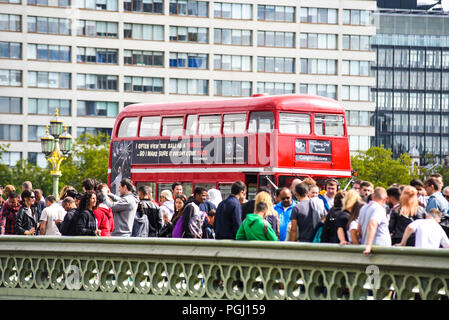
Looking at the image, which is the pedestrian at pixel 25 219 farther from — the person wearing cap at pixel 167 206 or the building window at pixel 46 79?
the building window at pixel 46 79

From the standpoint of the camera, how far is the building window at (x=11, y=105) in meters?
83.6

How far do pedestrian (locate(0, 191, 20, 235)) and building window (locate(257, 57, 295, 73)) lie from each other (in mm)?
72417

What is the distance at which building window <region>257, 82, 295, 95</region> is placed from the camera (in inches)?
3445

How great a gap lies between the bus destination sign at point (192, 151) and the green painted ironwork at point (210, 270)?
40.1 ft

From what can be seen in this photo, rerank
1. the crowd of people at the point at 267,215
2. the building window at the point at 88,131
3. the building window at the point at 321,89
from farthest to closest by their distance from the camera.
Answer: the building window at the point at 321,89 < the building window at the point at 88,131 < the crowd of people at the point at 267,215

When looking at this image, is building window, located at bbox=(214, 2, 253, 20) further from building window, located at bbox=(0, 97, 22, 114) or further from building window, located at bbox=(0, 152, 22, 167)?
building window, located at bbox=(0, 152, 22, 167)

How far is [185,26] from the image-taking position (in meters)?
86.6

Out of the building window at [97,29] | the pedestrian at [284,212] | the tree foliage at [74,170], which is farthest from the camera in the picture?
the building window at [97,29]

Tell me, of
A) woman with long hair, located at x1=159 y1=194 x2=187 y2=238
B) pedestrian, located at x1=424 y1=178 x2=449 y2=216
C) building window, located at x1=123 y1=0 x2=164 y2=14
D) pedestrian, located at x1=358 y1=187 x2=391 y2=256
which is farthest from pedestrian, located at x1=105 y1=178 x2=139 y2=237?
building window, located at x1=123 y1=0 x2=164 y2=14

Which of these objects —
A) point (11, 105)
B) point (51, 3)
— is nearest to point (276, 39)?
point (51, 3)

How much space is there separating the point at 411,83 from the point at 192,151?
115 m

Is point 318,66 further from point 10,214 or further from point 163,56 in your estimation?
point 10,214

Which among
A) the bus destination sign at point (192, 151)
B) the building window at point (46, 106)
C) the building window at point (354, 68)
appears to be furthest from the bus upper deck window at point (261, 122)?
the building window at point (354, 68)

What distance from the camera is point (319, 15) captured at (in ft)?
293
